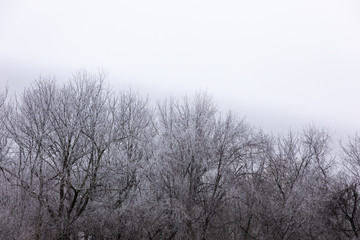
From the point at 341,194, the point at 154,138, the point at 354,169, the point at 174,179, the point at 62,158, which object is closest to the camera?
the point at 341,194

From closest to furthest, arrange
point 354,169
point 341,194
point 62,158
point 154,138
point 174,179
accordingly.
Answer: point 341,194 < point 62,158 < point 174,179 < point 154,138 < point 354,169

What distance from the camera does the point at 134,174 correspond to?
19.2 m

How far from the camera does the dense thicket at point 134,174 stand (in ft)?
56.3

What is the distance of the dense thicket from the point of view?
1717 cm

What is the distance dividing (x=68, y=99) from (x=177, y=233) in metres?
8.51

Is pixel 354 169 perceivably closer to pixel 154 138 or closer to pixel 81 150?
pixel 154 138

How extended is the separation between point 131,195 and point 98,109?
4603 millimetres

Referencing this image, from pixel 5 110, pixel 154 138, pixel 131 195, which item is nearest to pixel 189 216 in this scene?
pixel 131 195

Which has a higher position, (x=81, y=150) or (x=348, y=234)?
(x=81, y=150)

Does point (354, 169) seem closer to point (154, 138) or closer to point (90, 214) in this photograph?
point (154, 138)

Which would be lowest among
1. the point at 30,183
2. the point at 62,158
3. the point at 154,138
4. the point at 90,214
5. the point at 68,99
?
the point at 90,214

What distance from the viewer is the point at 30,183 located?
1670cm

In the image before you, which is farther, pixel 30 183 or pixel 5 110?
pixel 5 110

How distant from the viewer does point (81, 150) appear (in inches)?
Answer: 708
